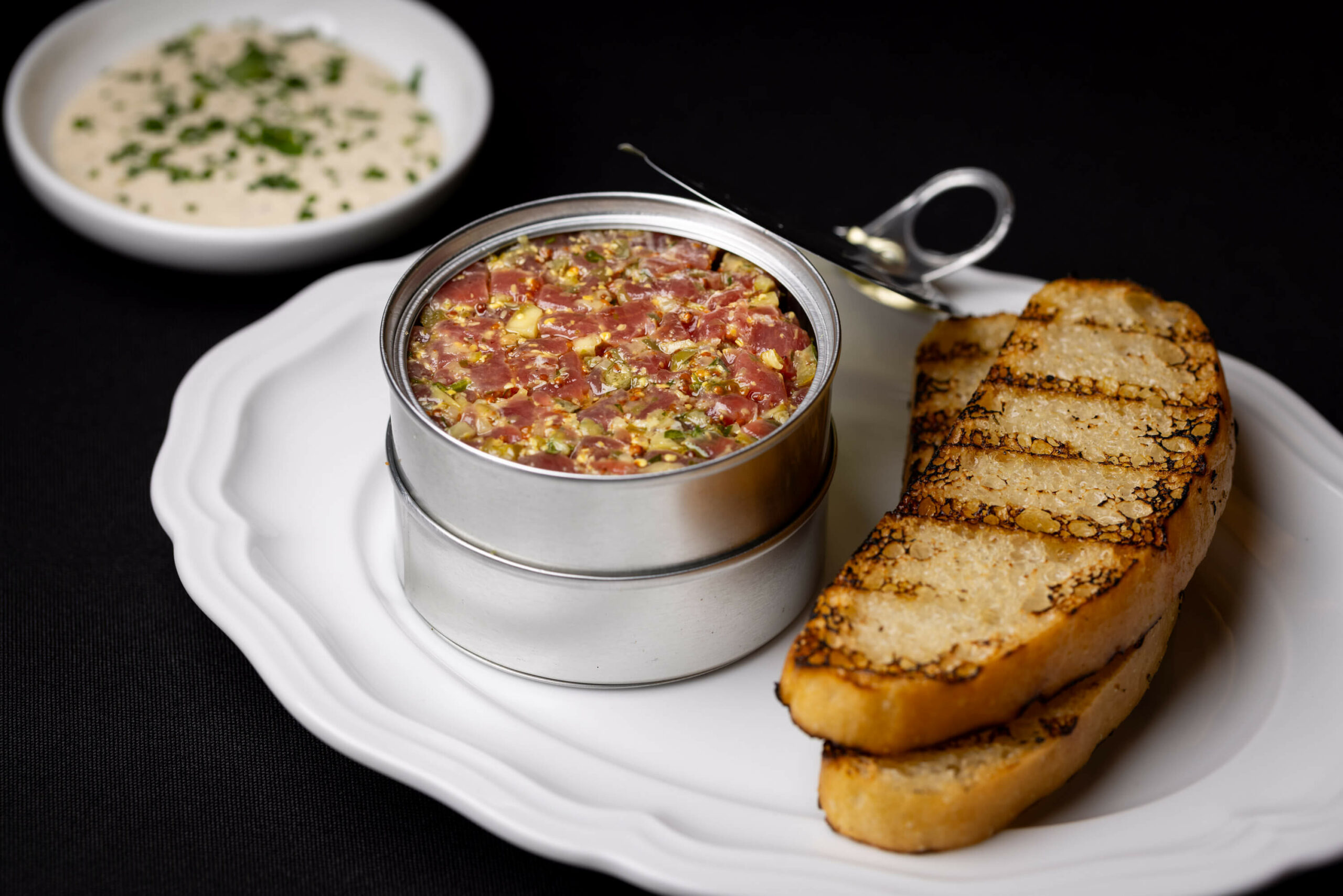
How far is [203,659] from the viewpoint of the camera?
3.57 m

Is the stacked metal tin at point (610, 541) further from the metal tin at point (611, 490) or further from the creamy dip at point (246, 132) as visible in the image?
the creamy dip at point (246, 132)

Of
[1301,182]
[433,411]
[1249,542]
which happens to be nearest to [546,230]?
[433,411]

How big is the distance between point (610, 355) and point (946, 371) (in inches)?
50.7

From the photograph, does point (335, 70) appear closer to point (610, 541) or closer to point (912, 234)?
point (912, 234)

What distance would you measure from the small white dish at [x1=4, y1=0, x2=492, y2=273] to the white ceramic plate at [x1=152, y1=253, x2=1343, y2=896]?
0.48m

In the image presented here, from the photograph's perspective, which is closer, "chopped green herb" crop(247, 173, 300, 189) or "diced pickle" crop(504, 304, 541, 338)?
"diced pickle" crop(504, 304, 541, 338)

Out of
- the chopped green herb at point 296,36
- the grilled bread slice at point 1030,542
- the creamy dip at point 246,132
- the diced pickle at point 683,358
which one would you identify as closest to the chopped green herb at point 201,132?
the creamy dip at point 246,132

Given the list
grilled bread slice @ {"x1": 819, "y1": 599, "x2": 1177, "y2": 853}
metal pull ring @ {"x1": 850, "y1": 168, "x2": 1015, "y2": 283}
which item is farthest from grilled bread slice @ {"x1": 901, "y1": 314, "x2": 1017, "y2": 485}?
grilled bread slice @ {"x1": 819, "y1": 599, "x2": 1177, "y2": 853}

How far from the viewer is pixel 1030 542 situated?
10.3 ft

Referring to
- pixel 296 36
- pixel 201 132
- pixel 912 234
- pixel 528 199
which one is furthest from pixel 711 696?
pixel 296 36

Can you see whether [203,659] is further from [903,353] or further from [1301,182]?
[1301,182]

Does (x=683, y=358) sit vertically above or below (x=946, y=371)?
above

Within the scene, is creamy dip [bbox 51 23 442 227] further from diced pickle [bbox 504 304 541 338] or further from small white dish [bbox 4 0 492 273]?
diced pickle [bbox 504 304 541 338]

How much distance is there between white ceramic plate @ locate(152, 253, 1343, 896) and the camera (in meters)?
2.79
